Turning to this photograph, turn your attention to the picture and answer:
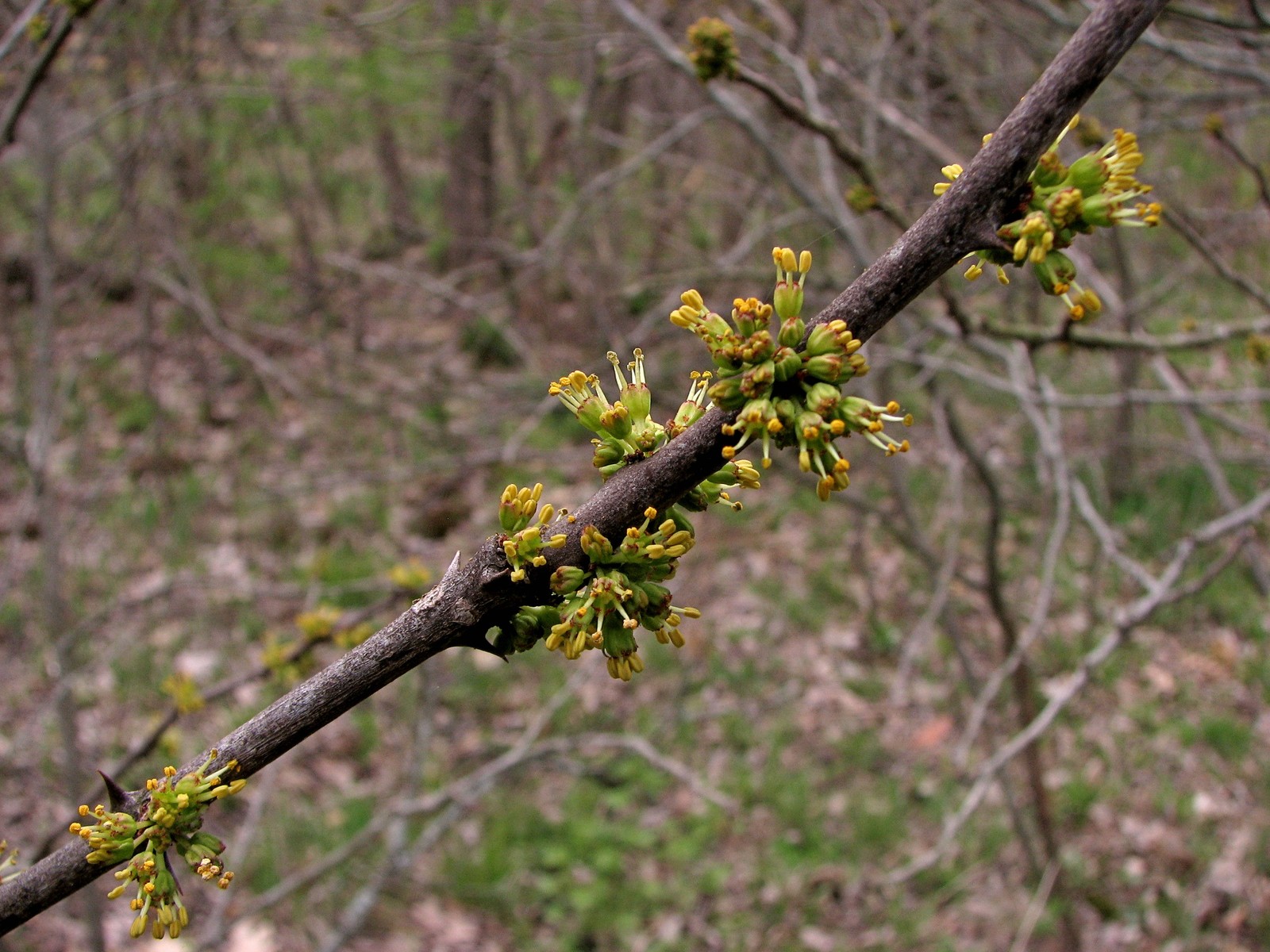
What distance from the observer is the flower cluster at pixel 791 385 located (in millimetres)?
978

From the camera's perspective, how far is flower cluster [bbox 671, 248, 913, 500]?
3.21 feet

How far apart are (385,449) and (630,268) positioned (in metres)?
2.82

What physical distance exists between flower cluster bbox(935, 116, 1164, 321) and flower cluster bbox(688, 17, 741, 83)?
1218mm

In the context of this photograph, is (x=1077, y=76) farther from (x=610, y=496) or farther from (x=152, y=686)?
(x=152, y=686)

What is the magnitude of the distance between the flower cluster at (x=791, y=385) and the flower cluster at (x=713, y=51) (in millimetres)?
1274

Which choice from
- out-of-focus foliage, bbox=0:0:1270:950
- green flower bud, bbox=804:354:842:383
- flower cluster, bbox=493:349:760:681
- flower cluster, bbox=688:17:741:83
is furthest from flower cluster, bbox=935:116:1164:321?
flower cluster, bbox=688:17:741:83

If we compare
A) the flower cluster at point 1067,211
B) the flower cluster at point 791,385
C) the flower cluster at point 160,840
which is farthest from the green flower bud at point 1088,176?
the flower cluster at point 160,840

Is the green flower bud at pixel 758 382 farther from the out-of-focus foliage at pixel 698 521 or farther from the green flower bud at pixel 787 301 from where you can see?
the out-of-focus foliage at pixel 698 521

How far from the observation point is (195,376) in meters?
9.25

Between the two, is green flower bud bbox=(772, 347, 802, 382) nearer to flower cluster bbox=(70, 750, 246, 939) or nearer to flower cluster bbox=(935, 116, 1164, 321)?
flower cluster bbox=(935, 116, 1164, 321)

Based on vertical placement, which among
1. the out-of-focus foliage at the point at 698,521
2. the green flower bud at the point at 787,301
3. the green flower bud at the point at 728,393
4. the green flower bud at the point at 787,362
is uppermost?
the green flower bud at the point at 787,301

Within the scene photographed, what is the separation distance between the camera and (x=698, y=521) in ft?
23.1

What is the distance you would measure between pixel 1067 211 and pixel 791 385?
340 mm

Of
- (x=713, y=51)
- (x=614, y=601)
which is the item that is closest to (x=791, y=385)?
(x=614, y=601)
